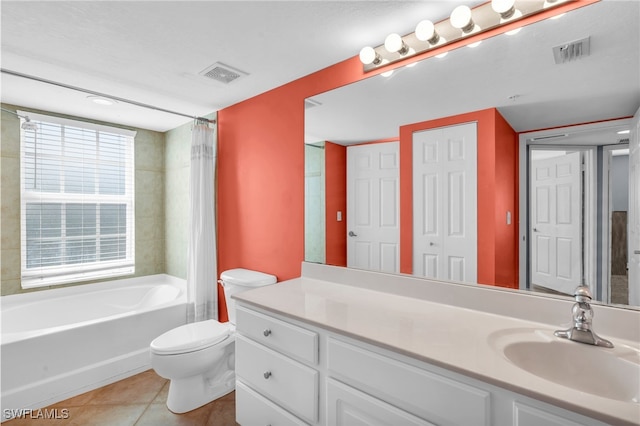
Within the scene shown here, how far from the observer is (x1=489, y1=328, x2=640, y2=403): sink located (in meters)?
0.93

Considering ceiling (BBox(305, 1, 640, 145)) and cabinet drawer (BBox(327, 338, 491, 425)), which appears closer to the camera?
cabinet drawer (BBox(327, 338, 491, 425))

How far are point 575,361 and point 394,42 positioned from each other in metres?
1.51

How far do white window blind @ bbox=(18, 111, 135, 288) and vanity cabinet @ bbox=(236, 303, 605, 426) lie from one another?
8.31 feet

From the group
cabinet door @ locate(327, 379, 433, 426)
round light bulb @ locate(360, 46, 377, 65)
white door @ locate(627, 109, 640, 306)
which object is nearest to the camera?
cabinet door @ locate(327, 379, 433, 426)

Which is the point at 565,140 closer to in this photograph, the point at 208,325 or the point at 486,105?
the point at 486,105

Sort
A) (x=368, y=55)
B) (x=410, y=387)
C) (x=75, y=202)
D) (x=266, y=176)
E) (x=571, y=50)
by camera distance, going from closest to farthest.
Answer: (x=410, y=387), (x=571, y=50), (x=368, y=55), (x=266, y=176), (x=75, y=202)

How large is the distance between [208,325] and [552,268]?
2.09 metres

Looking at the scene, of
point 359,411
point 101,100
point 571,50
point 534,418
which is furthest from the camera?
point 101,100

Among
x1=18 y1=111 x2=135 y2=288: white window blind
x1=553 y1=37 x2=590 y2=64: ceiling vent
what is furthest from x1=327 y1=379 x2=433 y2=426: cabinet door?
x1=18 y1=111 x2=135 y2=288: white window blind

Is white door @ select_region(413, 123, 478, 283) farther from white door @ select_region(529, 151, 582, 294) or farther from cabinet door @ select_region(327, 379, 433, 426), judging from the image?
cabinet door @ select_region(327, 379, 433, 426)

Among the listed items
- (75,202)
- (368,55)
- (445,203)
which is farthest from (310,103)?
(75,202)

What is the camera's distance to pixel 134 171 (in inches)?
139

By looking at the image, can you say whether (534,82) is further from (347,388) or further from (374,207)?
(347,388)

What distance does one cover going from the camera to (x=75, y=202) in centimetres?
315
